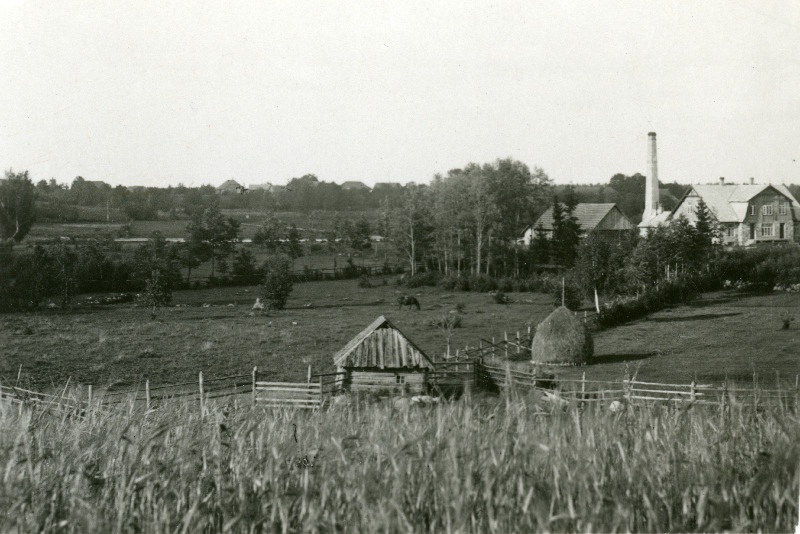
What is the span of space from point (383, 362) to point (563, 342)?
10.1m

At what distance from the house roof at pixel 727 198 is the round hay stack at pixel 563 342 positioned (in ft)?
79.3

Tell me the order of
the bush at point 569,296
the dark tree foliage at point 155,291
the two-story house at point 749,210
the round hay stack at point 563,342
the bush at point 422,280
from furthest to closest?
the bush at point 422,280
the bush at point 569,296
the two-story house at point 749,210
the dark tree foliage at point 155,291
the round hay stack at point 563,342

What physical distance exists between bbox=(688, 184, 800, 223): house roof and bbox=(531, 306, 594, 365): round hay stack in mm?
24174

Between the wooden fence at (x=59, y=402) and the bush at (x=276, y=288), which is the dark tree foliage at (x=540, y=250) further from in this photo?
the wooden fence at (x=59, y=402)

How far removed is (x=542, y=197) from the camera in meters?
80.2

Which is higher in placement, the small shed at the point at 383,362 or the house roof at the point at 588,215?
the house roof at the point at 588,215

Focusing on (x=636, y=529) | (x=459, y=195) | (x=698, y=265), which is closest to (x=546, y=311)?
(x=698, y=265)

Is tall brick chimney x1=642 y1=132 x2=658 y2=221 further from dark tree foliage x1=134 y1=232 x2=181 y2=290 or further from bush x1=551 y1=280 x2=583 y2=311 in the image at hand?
dark tree foliage x1=134 y1=232 x2=181 y2=290

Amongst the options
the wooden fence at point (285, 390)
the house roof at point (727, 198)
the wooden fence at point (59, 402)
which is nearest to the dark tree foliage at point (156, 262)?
the wooden fence at point (285, 390)

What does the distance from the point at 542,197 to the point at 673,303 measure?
121 ft

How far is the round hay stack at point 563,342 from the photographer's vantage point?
29.7 m

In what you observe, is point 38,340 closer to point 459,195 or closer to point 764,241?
point 459,195

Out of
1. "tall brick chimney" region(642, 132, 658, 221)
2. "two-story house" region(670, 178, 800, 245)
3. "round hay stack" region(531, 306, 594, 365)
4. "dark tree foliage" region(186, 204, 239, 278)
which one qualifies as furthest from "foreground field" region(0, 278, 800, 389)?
"tall brick chimney" region(642, 132, 658, 221)

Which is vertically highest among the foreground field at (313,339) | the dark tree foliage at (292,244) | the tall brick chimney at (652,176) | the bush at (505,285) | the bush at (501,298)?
the tall brick chimney at (652,176)
